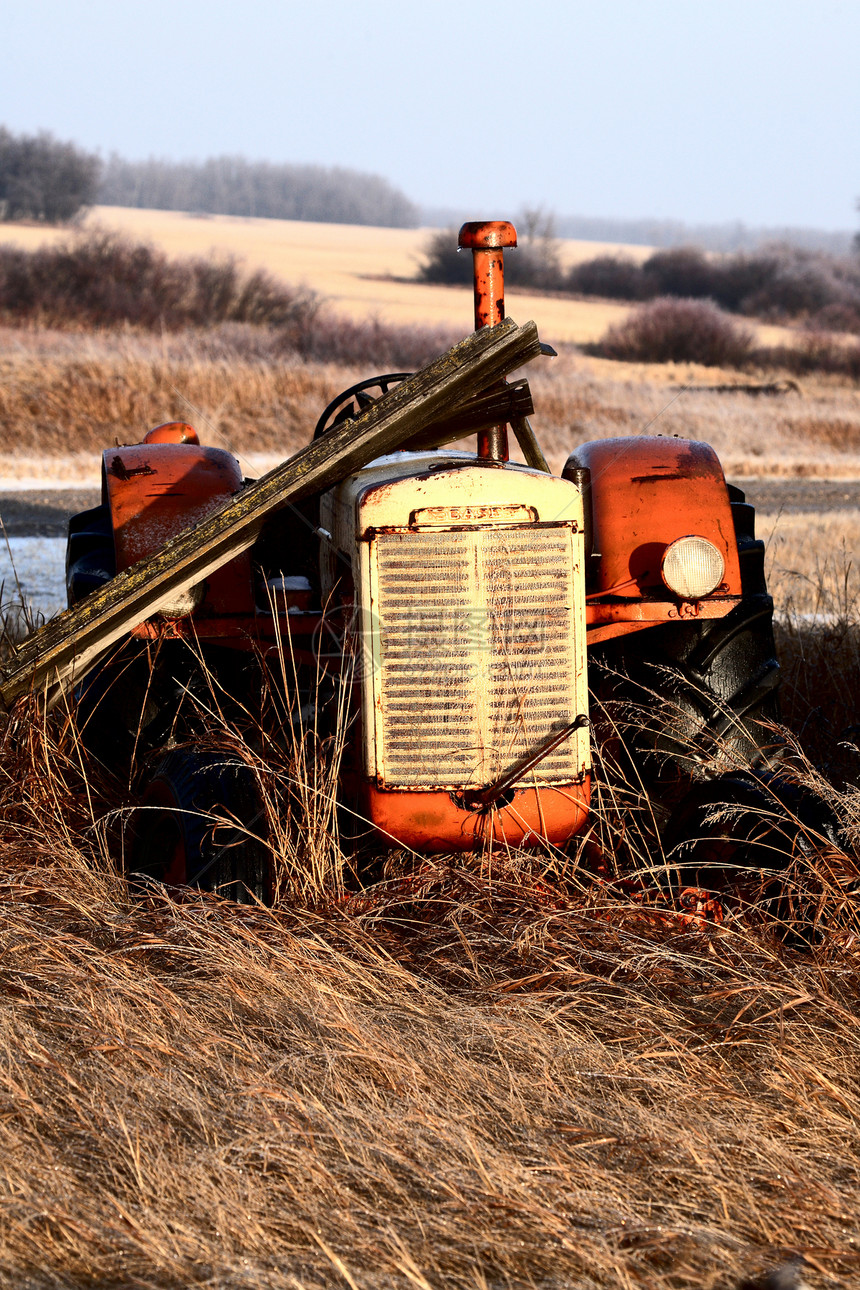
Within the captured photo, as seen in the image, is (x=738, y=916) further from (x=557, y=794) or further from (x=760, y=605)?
(x=760, y=605)

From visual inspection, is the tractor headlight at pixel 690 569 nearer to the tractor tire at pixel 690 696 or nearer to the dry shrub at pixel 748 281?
the tractor tire at pixel 690 696

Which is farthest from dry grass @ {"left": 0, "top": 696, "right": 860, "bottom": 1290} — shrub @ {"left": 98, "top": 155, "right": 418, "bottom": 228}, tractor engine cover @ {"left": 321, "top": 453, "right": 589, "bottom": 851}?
shrub @ {"left": 98, "top": 155, "right": 418, "bottom": 228}

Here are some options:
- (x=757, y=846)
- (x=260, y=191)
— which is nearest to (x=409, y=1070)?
(x=757, y=846)

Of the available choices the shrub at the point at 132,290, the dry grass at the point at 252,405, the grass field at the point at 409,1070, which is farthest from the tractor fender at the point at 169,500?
the shrub at the point at 132,290

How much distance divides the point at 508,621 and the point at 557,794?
1.45ft

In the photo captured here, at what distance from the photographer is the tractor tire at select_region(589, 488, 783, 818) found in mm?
3840

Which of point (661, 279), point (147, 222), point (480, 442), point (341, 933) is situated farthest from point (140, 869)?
point (147, 222)

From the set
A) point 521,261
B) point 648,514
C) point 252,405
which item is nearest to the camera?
point 648,514

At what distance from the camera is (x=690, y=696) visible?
388cm

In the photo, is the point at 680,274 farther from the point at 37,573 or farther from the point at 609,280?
the point at 37,573

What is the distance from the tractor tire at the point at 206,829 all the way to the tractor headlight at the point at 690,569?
124 centimetres

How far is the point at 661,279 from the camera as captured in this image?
43.5 m

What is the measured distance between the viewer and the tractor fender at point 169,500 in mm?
3988

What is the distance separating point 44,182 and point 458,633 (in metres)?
45.3
